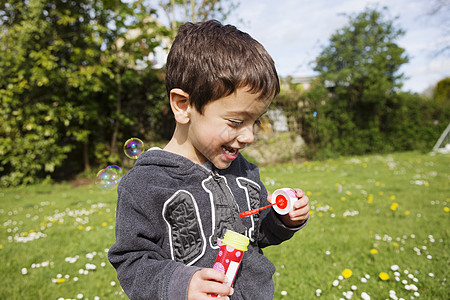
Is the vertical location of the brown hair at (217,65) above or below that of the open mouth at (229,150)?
above

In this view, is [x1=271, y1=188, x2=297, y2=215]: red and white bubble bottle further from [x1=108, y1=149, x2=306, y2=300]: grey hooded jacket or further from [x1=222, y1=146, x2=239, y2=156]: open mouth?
[x1=222, y1=146, x2=239, y2=156]: open mouth

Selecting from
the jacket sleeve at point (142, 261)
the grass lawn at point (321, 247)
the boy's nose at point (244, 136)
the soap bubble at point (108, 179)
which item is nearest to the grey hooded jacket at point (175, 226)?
the jacket sleeve at point (142, 261)

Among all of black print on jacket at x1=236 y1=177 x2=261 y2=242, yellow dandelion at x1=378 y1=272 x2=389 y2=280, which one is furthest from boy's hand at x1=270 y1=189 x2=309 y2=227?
yellow dandelion at x1=378 y1=272 x2=389 y2=280

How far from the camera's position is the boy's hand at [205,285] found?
0.94m

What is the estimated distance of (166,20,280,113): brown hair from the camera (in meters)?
1.13

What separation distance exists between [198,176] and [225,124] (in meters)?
0.26

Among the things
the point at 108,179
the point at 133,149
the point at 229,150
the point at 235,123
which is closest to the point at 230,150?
the point at 229,150

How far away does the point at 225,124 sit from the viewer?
1.16 metres

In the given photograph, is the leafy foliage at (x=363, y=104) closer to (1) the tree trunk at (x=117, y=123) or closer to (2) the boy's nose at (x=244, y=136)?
(1) the tree trunk at (x=117, y=123)

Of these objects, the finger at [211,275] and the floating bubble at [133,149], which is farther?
the floating bubble at [133,149]

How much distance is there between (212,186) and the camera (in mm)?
1279

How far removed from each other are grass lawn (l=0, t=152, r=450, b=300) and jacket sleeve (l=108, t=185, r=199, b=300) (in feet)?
5.49

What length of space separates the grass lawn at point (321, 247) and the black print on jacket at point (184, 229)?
5.02 feet

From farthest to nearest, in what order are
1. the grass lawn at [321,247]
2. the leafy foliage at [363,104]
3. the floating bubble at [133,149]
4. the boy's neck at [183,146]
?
1. the leafy foliage at [363,104]
2. the grass lawn at [321,247]
3. the floating bubble at [133,149]
4. the boy's neck at [183,146]
